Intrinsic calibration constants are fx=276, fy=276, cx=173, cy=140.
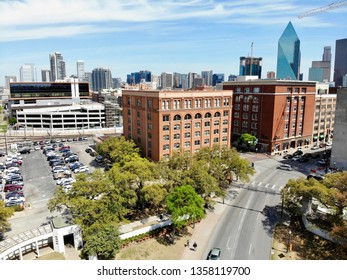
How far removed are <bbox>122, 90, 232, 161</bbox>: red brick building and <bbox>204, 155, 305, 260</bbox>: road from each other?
55.6 feet

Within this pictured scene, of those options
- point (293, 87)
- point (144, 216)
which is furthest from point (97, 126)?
point (144, 216)

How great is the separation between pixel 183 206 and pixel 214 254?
282 inches

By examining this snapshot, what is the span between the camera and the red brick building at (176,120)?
2475 inches

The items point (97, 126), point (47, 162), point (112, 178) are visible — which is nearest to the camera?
point (112, 178)

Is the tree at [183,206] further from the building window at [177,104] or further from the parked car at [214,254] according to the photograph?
the building window at [177,104]

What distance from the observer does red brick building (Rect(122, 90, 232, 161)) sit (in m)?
62.9

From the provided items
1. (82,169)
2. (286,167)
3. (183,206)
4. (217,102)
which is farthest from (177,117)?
(183,206)

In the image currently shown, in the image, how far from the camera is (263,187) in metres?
56.4

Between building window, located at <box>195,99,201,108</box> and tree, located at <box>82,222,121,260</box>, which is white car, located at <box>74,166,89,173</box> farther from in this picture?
tree, located at <box>82,222,121,260</box>

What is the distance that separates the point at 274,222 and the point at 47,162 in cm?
5707

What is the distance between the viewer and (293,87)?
83500 millimetres

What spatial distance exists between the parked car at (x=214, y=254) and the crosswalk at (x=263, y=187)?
78.8 ft

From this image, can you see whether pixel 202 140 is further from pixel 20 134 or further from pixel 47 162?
pixel 20 134

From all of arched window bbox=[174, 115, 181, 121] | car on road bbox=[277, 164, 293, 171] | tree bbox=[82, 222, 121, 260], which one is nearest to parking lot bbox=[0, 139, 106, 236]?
tree bbox=[82, 222, 121, 260]
